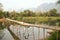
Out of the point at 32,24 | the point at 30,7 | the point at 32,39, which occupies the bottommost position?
the point at 32,39

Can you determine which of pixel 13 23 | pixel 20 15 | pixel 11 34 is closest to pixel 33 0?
pixel 20 15

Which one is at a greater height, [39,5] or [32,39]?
[39,5]

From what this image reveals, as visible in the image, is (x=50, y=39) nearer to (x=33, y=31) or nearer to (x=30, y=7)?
(x=33, y=31)

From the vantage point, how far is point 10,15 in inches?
74.7

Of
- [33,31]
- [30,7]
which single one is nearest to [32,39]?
[33,31]

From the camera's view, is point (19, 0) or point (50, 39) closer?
point (50, 39)

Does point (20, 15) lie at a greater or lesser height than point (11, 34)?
greater

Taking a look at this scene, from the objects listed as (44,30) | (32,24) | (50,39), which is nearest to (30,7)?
(32,24)

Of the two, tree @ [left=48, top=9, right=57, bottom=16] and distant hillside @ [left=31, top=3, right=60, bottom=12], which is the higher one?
distant hillside @ [left=31, top=3, right=60, bottom=12]

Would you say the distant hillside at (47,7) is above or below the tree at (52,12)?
above

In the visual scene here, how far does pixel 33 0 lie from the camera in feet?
6.16

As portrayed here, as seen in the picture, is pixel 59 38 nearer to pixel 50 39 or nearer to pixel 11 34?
pixel 50 39

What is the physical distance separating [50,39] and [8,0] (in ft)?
2.23

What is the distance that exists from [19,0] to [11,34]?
413 millimetres
